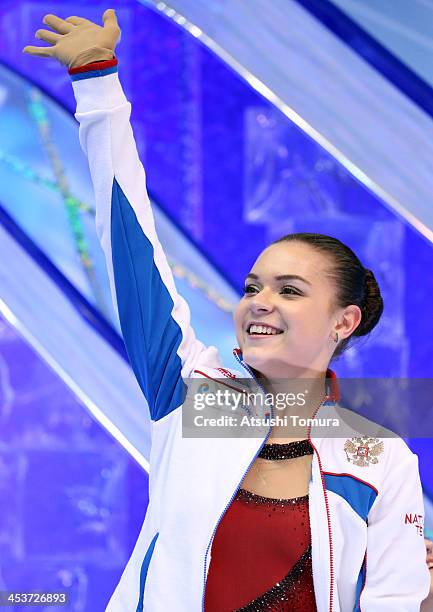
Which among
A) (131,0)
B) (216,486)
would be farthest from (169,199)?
(216,486)

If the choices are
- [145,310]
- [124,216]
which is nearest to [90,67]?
[124,216]

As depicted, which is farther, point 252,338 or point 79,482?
point 79,482

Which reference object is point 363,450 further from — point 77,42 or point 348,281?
point 77,42

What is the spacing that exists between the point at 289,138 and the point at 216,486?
3.57ft

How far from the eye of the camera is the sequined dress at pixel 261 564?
5.01ft

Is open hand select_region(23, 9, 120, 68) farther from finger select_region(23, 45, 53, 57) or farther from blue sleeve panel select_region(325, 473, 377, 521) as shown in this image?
blue sleeve panel select_region(325, 473, 377, 521)

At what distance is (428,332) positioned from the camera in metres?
2.29

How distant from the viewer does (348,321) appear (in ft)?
5.67

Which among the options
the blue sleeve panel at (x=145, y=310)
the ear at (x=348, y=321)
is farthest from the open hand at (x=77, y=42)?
the ear at (x=348, y=321)

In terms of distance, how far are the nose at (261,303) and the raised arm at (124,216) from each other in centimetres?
14

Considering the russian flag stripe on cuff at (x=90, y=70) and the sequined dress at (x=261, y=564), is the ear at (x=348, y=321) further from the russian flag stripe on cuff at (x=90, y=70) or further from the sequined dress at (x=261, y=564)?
the russian flag stripe on cuff at (x=90, y=70)

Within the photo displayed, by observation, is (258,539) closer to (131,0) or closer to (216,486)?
(216,486)

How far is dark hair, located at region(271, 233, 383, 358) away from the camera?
1719mm

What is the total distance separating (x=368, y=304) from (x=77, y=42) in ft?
2.46
